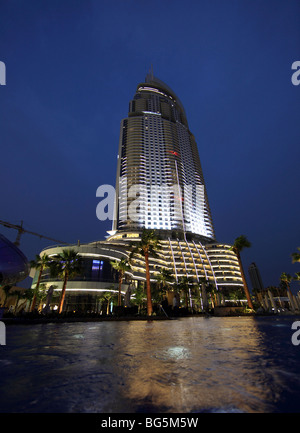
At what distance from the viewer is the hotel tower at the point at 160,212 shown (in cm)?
6244

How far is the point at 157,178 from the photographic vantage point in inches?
5723

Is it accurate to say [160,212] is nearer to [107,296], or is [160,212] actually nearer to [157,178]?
[157,178]

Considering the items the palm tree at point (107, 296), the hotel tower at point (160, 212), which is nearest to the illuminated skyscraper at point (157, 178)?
the hotel tower at point (160, 212)

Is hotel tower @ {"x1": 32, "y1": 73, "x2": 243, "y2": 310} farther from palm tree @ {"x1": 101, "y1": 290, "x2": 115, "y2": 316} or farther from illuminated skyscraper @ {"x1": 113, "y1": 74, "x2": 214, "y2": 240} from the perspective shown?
palm tree @ {"x1": 101, "y1": 290, "x2": 115, "y2": 316}

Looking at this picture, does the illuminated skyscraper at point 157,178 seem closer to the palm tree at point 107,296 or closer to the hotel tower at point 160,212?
the hotel tower at point 160,212

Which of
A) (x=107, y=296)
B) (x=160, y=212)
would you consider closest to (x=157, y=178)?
(x=160, y=212)

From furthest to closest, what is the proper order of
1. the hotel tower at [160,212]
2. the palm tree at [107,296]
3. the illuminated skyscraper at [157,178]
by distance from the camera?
the illuminated skyscraper at [157,178], the hotel tower at [160,212], the palm tree at [107,296]

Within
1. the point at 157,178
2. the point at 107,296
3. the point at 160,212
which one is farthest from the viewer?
the point at 157,178

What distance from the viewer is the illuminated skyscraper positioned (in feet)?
434

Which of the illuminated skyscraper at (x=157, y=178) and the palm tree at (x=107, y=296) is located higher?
the illuminated skyscraper at (x=157, y=178)

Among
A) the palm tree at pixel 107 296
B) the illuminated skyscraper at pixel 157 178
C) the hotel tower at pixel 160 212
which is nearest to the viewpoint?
the palm tree at pixel 107 296

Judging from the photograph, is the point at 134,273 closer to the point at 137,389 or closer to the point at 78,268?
the point at 78,268

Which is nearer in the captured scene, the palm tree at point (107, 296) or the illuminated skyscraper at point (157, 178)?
the palm tree at point (107, 296)

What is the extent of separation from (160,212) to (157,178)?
2735 centimetres
